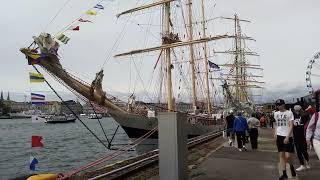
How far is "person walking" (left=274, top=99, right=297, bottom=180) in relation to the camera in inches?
366

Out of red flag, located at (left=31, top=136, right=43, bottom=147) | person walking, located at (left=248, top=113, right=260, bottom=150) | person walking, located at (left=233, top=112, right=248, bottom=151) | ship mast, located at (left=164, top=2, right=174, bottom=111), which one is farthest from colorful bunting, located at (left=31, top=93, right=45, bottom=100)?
ship mast, located at (left=164, top=2, right=174, bottom=111)

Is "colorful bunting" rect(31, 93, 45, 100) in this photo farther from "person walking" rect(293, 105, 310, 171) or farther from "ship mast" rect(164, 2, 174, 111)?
"ship mast" rect(164, 2, 174, 111)

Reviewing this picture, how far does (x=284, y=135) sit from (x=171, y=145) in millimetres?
2782

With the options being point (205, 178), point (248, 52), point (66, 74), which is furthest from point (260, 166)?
point (248, 52)

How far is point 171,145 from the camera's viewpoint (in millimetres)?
8305

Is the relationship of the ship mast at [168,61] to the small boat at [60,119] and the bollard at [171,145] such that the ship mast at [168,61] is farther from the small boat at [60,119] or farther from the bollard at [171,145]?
the small boat at [60,119]

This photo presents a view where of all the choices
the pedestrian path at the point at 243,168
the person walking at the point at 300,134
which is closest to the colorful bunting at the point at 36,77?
the pedestrian path at the point at 243,168

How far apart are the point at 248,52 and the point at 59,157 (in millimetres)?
53548

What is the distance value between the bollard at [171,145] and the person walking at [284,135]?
2377mm

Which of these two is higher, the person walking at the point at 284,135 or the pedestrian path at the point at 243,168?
A: the person walking at the point at 284,135

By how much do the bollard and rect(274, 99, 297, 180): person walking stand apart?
238cm

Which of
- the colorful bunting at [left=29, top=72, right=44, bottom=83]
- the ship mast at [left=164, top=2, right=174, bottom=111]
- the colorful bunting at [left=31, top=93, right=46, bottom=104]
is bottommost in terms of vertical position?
the colorful bunting at [left=31, top=93, right=46, bottom=104]

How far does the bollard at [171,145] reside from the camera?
8.25m

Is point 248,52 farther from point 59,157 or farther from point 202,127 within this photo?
point 59,157
